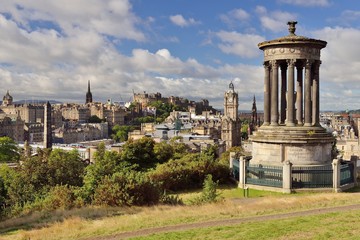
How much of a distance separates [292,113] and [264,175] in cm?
373

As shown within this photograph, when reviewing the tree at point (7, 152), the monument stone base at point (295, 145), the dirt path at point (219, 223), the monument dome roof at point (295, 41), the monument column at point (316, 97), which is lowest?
the tree at point (7, 152)

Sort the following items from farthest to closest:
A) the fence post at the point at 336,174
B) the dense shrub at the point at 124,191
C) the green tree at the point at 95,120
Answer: the green tree at the point at 95,120 < the fence post at the point at 336,174 < the dense shrub at the point at 124,191

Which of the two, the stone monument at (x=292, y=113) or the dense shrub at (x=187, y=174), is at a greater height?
the stone monument at (x=292, y=113)

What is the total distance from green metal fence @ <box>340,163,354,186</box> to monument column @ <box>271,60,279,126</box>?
4.00m

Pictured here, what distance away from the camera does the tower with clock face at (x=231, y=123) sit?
→ 111812 millimetres

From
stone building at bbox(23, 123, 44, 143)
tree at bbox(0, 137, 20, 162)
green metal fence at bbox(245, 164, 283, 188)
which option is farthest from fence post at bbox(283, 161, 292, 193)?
stone building at bbox(23, 123, 44, 143)

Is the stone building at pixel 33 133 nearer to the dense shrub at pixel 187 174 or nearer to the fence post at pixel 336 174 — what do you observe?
the dense shrub at pixel 187 174

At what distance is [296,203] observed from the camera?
16109mm

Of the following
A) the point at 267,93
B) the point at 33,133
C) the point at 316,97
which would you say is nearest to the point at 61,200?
the point at 267,93

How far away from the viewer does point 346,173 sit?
821 inches

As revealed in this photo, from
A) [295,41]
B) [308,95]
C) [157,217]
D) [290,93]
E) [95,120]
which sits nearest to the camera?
[157,217]

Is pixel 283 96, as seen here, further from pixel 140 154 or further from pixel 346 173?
pixel 140 154

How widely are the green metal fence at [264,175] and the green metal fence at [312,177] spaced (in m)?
0.71

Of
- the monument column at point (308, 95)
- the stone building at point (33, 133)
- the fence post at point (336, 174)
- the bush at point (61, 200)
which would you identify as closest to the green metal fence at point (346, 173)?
the fence post at point (336, 174)
